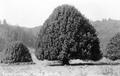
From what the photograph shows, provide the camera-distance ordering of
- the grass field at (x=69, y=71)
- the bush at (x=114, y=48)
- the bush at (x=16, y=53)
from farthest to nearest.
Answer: the bush at (x=114, y=48), the bush at (x=16, y=53), the grass field at (x=69, y=71)

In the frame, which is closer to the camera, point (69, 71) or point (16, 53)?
point (69, 71)

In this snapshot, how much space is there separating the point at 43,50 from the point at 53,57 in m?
1.51

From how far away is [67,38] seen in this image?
91.4 feet

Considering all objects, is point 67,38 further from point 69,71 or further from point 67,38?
point 69,71

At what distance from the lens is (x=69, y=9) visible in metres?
29.4

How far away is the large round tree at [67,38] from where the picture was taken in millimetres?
27766

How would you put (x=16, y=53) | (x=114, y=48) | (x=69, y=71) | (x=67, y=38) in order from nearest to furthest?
(x=69, y=71)
(x=67, y=38)
(x=16, y=53)
(x=114, y=48)

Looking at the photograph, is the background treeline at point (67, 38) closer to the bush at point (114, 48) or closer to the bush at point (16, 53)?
the bush at point (16, 53)

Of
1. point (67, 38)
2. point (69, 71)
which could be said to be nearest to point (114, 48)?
point (67, 38)

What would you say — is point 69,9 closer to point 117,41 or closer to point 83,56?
→ point 83,56

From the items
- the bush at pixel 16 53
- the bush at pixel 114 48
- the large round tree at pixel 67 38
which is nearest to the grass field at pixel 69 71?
the large round tree at pixel 67 38

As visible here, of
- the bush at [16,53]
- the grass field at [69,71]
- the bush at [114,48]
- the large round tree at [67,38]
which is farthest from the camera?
the bush at [114,48]

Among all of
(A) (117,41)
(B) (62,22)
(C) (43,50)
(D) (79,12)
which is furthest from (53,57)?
(A) (117,41)

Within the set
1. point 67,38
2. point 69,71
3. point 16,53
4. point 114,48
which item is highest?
point 67,38
